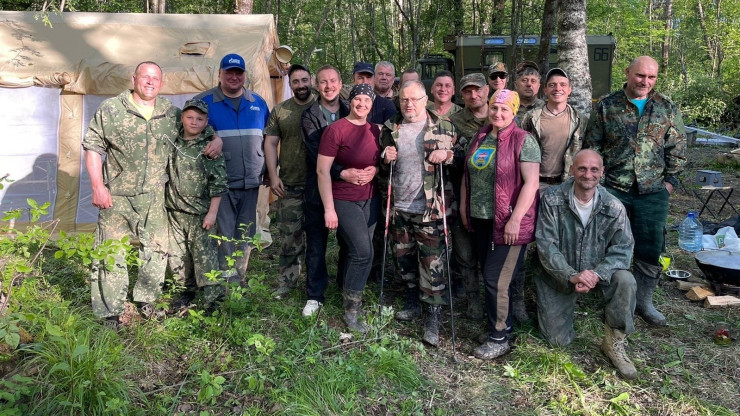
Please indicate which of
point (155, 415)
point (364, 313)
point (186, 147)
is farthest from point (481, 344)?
point (186, 147)

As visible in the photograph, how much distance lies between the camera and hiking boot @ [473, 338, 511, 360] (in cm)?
363

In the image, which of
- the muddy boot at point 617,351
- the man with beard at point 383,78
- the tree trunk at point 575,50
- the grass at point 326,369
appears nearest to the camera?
the grass at point 326,369

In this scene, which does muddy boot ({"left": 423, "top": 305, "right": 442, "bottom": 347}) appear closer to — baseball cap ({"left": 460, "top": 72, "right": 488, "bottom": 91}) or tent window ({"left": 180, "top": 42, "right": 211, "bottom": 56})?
baseball cap ({"left": 460, "top": 72, "right": 488, "bottom": 91})

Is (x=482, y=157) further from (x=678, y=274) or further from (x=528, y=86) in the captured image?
(x=678, y=274)

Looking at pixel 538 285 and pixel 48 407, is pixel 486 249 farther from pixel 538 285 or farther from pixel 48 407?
pixel 48 407

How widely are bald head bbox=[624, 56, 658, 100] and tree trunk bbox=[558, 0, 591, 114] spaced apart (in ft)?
4.83

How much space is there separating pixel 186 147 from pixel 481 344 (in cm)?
250

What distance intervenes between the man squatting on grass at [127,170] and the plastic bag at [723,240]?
15.8 feet

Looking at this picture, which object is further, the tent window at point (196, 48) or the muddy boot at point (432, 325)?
the tent window at point (196, 48)

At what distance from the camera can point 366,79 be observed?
4.95 metres

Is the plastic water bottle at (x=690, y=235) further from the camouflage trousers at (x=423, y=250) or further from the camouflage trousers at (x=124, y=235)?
the camouflage trousers at (x=124, y=235)

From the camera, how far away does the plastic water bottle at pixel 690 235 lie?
5.68m

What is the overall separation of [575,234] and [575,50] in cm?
266

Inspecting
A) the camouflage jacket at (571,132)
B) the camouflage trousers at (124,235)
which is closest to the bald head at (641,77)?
the camouflage jacket at (571,132)
